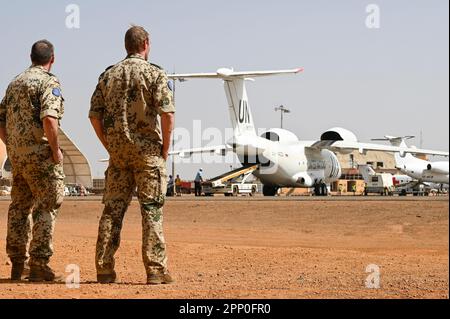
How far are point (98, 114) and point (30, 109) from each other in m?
0.73

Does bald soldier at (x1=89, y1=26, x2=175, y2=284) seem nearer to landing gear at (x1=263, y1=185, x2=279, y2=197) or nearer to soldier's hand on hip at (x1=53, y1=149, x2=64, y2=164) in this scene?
soldier's hand on hip at (x1=53, y1=149, x2=64, y2=164)

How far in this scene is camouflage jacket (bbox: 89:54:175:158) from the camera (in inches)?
299

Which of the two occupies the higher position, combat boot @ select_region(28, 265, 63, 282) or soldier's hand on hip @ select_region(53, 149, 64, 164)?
soldier's hand on hip @ select_region(53, 149, 64, 164)

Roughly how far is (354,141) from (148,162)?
4283 cm

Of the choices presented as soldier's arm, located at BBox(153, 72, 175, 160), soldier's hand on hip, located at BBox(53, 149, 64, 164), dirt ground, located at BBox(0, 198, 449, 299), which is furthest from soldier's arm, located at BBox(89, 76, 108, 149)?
dirt ground, located at BBox(0, 198, 449, 299)

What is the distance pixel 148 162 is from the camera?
7602 millimetres

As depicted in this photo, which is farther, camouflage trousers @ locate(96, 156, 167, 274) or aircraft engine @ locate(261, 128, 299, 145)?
aircraft engine @ locate(261, 128, 299, 145)

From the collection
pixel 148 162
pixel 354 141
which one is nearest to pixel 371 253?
pixel 148 162

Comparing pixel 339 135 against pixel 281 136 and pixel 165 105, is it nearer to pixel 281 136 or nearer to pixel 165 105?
pixel 281 136

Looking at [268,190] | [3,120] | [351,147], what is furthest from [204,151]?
[3,120]

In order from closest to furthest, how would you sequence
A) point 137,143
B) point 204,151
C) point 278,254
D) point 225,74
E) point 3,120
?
point 137,143
point 3,120
point 278,254
point 225,74
point 204,151

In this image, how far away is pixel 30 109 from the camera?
319 inches

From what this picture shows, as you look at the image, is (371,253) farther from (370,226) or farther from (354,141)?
(354,141)

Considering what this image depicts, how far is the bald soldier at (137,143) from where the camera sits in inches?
299
